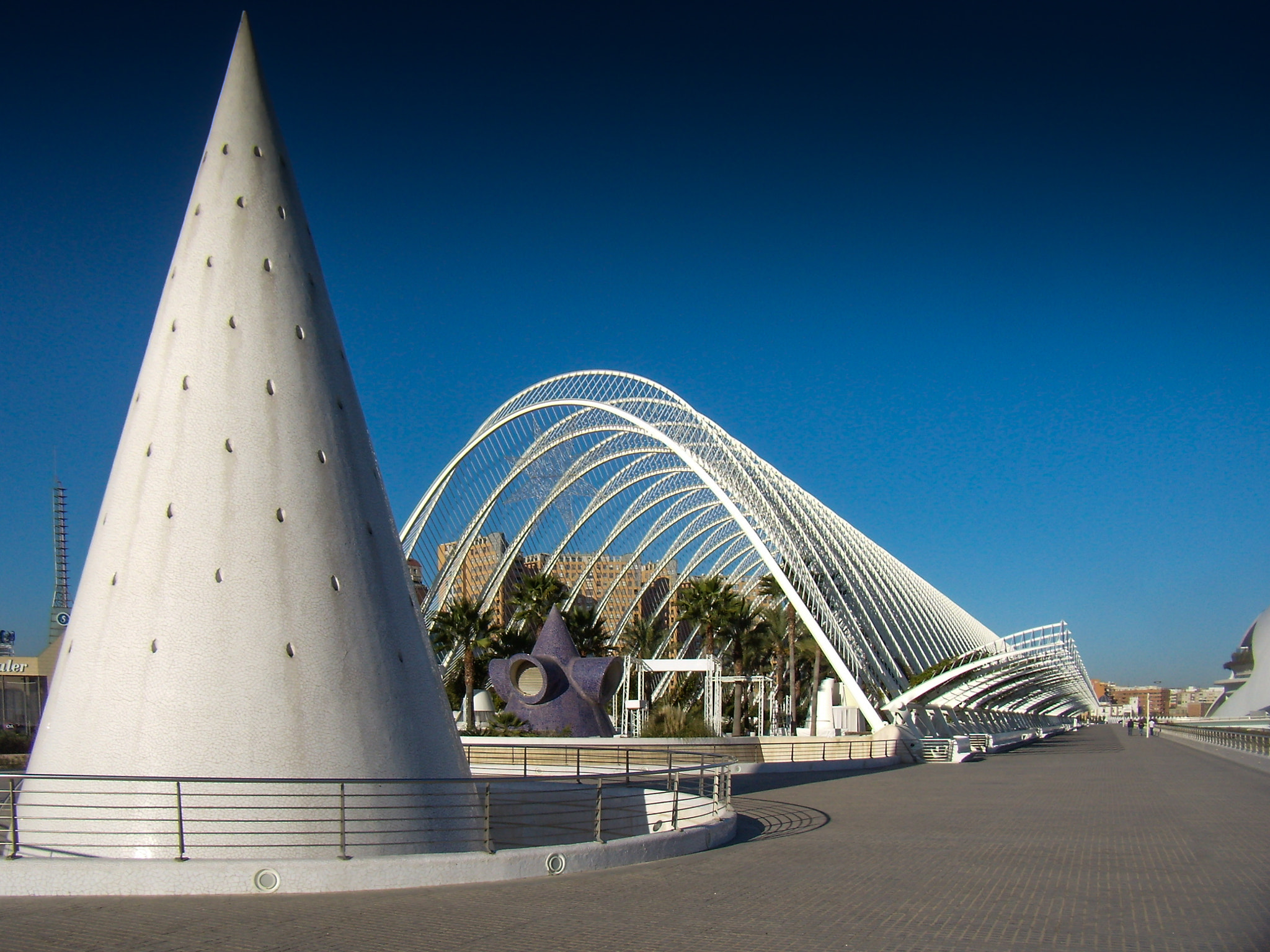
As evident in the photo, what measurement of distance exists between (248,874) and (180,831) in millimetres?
762

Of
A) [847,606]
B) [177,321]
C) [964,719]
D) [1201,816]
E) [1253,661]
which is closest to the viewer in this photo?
[177,321]

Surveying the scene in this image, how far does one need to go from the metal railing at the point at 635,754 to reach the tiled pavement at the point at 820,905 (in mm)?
12536

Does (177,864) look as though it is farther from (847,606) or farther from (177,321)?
(847,606)

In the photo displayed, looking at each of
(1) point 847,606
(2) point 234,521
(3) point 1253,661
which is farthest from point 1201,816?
(3) point 1253,661

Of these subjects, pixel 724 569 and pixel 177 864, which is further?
pixel 724 569

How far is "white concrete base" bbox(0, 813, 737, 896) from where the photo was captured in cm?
923

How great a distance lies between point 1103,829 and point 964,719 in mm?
50455

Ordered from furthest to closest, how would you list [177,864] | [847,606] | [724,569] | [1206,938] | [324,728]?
[724,569]
[847,606]
[324,728]
[177,864]
[1206,938]

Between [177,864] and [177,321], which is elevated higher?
[177,321]

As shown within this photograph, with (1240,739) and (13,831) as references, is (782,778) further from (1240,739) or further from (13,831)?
(1240,739)

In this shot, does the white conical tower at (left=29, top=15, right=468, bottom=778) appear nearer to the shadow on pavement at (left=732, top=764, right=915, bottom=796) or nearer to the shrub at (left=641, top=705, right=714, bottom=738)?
the shadow on pavement at (left=732, top=764, right=915, bottom=796)

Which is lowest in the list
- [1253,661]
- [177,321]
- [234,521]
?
[1253,661]

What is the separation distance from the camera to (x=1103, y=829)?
1569 centimetres

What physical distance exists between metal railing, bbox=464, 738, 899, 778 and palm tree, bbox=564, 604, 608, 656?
2494 centimetres
